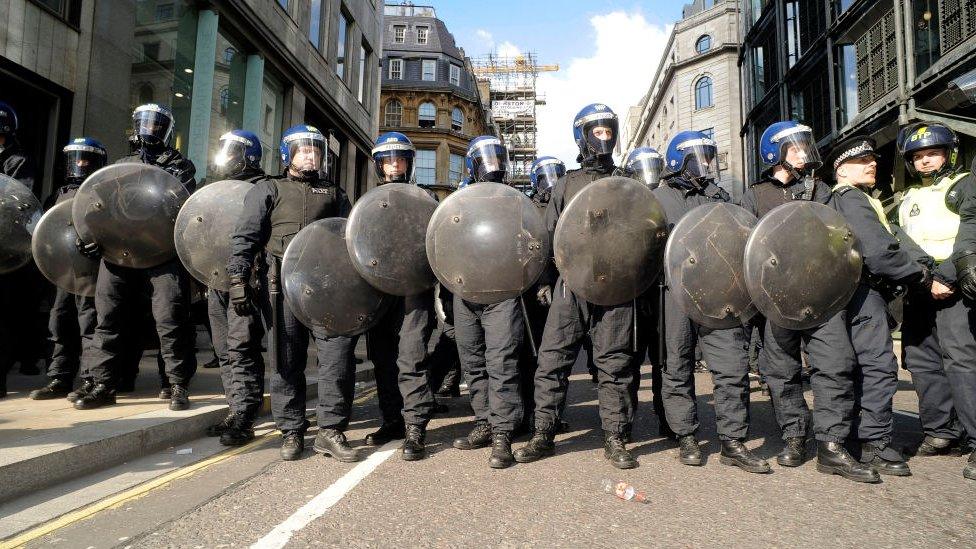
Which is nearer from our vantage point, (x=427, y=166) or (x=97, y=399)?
(x=97, y=399)

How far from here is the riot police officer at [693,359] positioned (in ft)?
10.9

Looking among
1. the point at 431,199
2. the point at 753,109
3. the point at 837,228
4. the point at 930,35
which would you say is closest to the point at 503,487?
the point at 431,199

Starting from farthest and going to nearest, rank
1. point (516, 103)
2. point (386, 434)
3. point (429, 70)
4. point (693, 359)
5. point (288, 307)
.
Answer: point (516, 103), point (429, 70), point (386, 434), point (288, 307), point (693, 359)

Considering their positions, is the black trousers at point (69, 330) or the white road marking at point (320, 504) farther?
the black trousers at point (69, 330)

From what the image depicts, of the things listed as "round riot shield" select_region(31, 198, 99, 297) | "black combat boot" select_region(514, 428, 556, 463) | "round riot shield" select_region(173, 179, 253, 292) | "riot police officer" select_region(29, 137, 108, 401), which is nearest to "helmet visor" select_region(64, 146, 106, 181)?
"riot police officer" select_region(29, 137, 108, 401)

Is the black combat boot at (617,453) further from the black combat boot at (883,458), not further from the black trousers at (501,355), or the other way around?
the black combat boot at (883,458)

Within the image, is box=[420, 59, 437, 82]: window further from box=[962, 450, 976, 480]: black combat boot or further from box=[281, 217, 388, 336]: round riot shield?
box=[962, 450, 976, 480]: black combat boot

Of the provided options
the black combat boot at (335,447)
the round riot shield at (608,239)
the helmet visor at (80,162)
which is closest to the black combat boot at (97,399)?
the black combat boot at (335,447)

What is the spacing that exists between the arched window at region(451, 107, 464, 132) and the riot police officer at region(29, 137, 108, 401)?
35.7 meters

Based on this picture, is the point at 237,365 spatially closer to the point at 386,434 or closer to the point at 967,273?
the point at 386,434

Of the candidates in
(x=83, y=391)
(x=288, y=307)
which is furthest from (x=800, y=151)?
(x=83, y=391)

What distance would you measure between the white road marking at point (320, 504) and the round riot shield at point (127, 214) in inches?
90.3

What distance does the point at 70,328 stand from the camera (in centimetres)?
489

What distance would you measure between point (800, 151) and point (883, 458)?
1.81 m
